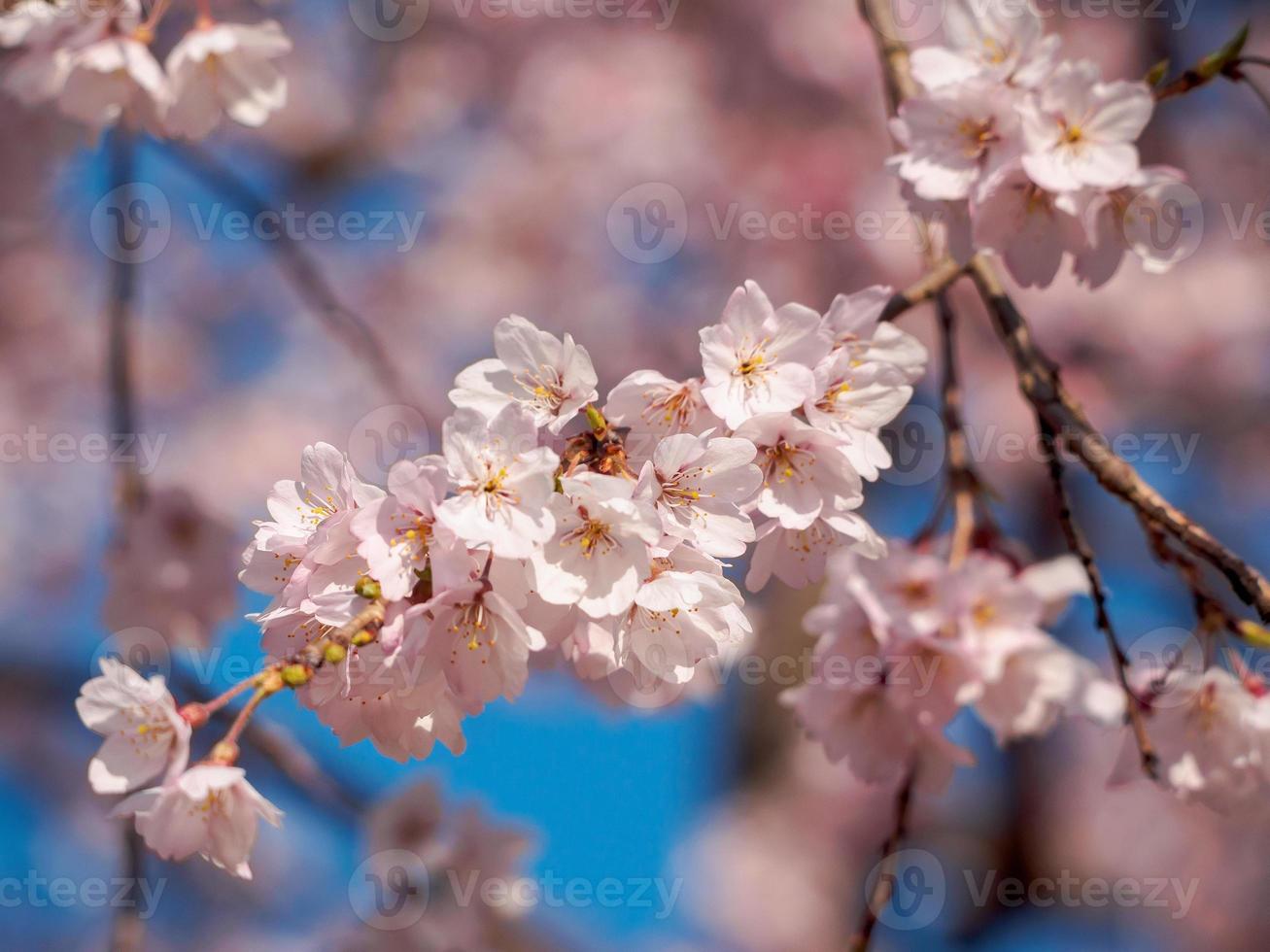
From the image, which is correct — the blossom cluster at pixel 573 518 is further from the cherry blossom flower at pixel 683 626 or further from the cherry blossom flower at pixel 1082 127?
the cherry blossom flower at pixel 1082 127

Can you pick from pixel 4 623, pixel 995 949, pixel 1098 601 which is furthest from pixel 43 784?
pixel 1098 601

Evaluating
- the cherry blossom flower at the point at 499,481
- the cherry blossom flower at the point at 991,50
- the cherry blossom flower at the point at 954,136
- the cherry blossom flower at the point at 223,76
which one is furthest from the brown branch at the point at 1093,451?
the cherry blossom flower at the point at 223,76

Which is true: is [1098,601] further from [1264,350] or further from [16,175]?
[1264,350]

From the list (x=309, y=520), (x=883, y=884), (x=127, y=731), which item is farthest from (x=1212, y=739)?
(x=127, y=731)

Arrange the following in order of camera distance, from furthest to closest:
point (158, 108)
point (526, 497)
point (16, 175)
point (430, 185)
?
point (430, 185)
point (16, 175)
point (158, 108)
point (526, 497)

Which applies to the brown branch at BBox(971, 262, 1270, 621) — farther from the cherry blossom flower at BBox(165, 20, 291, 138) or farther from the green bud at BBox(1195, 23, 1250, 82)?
the cherry blossom flower at BBox(165, 20, 291, 138)

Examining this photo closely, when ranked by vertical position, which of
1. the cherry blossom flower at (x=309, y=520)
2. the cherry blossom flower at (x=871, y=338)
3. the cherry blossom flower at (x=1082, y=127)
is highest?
the cherry blossom flower at (x=1082, y=127)
